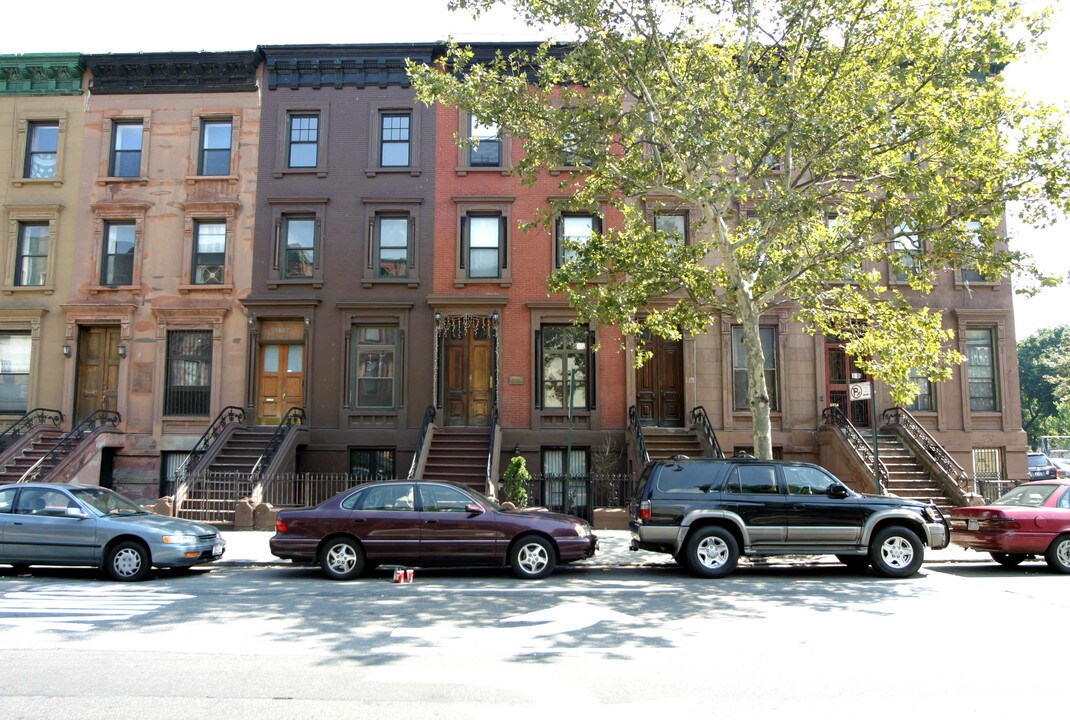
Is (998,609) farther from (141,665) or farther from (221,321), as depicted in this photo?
(221,321)

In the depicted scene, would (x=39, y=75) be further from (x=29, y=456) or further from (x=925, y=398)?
(x=925, y=398)

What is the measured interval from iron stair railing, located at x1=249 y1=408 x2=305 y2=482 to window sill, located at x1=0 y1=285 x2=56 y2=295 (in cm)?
752

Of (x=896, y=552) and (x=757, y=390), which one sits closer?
(x=896, y=552)

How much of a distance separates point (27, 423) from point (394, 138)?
1244 cm

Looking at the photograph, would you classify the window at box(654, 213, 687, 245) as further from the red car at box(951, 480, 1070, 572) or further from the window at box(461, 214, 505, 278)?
the red car at box(951, 480, 1070, 572)

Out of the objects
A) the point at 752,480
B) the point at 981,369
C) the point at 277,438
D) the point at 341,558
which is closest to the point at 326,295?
the point at 277,438

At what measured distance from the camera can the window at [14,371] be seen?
71.7 ft

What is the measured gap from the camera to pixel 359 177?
2205cm

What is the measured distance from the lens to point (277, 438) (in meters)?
19.5

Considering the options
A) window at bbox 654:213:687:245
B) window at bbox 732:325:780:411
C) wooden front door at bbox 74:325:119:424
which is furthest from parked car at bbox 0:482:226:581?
window at bbox 654:213:687:245

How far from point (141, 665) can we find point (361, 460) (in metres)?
14.2

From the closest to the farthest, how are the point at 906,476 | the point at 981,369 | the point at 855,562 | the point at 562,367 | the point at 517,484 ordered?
the point at 855,562, the point at 517,484, the point at 906,476, the point at 562,367, the point at 981,369

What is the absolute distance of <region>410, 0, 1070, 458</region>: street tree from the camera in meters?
13.9

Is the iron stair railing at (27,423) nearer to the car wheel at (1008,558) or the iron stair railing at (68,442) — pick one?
the iron stair railing at (68,442)
